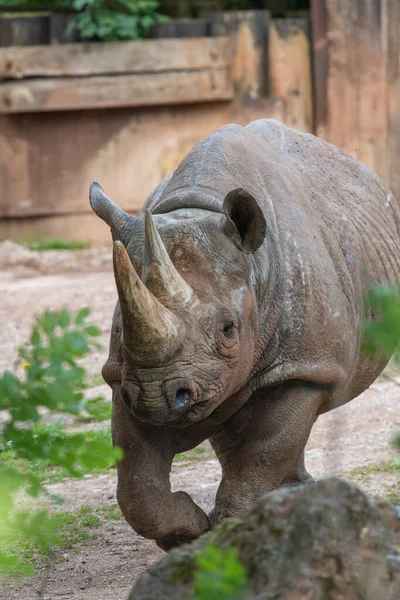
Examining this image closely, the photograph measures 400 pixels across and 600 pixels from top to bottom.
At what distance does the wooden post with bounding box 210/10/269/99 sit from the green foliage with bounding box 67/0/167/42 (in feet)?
2.58

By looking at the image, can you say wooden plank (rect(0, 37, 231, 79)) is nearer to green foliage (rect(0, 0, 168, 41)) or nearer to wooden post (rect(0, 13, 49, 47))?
green foliage (rect(0, 0, 168, 41))

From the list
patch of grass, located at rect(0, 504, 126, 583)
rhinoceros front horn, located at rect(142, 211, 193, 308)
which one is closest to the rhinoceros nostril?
rhinoceros front horn, located at rect(142, 211, 193, 308)

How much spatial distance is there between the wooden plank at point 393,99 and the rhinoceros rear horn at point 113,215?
8684mm

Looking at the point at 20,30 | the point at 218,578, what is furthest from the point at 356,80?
the point at 218,578

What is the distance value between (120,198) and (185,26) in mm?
2106

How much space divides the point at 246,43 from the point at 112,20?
1.55 metres

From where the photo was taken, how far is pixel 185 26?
13.9 metres

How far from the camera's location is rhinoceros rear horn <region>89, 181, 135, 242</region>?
16.8ft

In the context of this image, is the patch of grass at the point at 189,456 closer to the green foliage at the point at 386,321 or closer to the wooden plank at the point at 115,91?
the green foliage at the point at 386,321

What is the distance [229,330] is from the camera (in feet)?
15.6

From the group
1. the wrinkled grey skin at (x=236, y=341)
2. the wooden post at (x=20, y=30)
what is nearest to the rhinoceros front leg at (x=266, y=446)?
the wrinkled grey skin at (x=236, y=341)

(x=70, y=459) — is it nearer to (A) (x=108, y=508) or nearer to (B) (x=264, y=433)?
(B) (x=264, y=433)

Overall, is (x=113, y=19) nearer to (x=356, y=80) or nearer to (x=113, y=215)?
(x=356, y=80)

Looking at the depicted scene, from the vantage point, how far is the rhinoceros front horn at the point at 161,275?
451 centimetres
